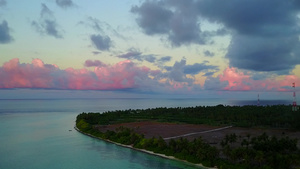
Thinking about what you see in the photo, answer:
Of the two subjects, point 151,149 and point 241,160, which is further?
Result: point 151,149

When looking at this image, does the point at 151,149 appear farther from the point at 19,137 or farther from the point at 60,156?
the point at 19,137

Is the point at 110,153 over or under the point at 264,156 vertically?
under

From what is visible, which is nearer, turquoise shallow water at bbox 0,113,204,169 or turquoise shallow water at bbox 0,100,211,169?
turquoise shallow water at bbox 0,100,211,169

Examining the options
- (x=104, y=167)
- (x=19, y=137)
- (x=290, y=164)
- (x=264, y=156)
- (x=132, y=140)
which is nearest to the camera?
(x=290, y=164)

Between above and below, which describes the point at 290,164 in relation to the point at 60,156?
above

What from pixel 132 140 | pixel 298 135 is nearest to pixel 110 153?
pixel 132 140

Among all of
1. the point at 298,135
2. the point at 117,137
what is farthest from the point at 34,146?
the point at 298,135

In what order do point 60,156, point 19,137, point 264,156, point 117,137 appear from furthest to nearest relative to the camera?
point 19,137, point 117,137, point 60,156, point 264,156

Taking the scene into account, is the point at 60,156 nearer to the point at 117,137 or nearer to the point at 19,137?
the point at 117,137

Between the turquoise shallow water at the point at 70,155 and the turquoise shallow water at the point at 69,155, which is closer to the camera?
the turquoise shallow water at the point at 70,155
